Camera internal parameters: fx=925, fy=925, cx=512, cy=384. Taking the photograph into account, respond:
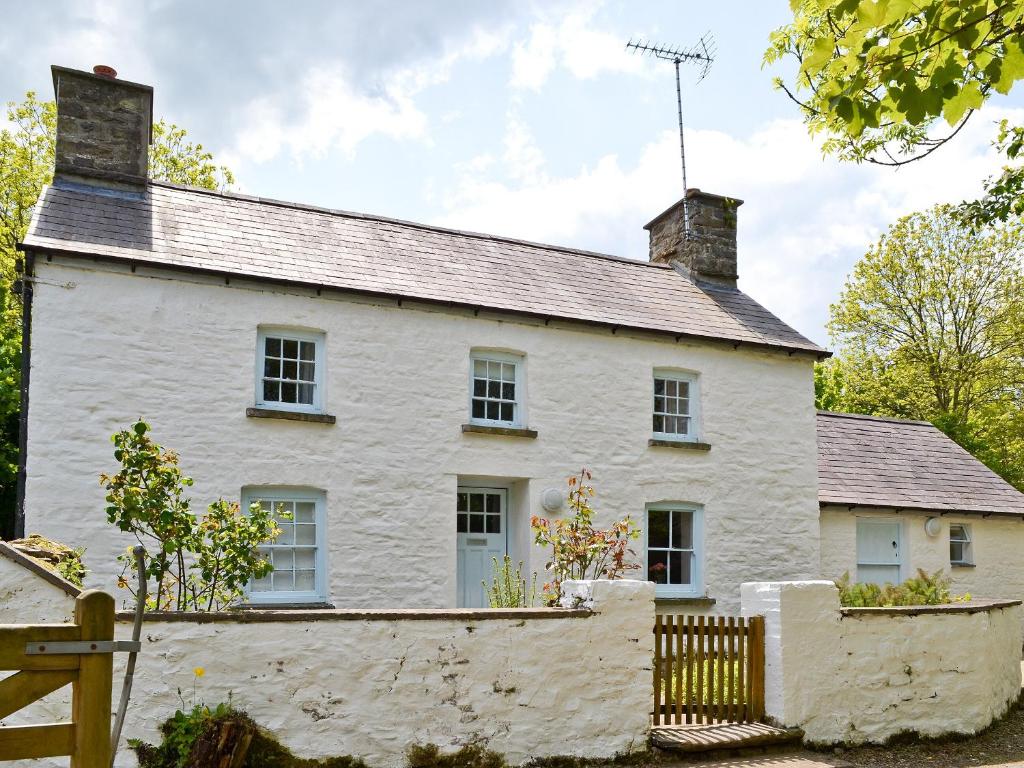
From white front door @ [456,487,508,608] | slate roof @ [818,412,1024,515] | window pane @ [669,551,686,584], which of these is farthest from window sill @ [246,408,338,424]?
slate roof @ [818,412,1024,515]

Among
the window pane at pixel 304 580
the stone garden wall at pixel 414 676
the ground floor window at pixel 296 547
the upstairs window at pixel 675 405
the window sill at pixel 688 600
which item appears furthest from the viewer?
the upstairs window at pixel 675 405

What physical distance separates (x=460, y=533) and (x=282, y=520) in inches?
109

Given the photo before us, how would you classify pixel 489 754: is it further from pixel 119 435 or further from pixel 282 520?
pixel 282 520

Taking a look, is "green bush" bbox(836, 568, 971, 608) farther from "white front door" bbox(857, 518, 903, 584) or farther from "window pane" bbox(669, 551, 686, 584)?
"white front door" bbox(857, 518, 903, 584)

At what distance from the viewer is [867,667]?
9.51m

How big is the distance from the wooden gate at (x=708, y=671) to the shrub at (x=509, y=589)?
2.25m

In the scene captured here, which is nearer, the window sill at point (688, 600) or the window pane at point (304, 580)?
the window pane at point (304, 580)

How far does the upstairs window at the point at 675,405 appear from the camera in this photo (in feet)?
50.5

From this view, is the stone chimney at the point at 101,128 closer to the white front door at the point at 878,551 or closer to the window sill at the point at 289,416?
the window sill at the point at 289,416

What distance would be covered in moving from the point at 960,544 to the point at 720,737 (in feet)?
39.3

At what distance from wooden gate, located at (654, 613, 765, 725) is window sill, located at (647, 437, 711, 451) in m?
5.83

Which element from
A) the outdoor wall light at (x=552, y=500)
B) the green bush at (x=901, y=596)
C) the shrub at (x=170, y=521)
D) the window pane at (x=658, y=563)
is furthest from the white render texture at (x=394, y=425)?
the shrub at (x=170, y=521)

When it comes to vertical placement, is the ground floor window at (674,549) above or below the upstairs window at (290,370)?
below

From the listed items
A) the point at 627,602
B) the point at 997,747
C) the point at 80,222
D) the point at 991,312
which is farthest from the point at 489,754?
the point at 991,312
